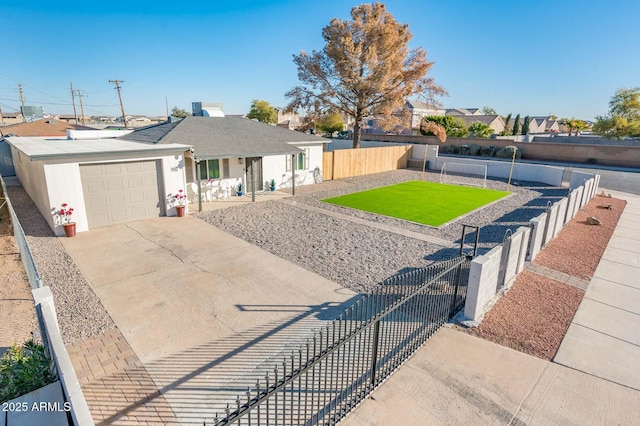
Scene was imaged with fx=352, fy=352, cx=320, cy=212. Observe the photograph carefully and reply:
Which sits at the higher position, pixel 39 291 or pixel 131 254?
pixel 39 291

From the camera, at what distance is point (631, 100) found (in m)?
41.8

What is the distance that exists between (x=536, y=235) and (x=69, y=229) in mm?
13816

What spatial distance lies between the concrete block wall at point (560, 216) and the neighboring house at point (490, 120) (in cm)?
4955

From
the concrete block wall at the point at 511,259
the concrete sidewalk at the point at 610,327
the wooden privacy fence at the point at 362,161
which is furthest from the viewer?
the wooden privacy fence at the point at 362,161

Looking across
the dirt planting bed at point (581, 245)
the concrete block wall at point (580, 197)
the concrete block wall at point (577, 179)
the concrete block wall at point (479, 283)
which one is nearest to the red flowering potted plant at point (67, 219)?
the concrete block wall at point (479, 283)

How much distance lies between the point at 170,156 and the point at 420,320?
11.1 metres

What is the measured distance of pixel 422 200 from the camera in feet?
57.8

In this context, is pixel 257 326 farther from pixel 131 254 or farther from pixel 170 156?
pixel 170 156

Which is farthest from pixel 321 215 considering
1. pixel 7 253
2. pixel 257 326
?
pixel 7 253

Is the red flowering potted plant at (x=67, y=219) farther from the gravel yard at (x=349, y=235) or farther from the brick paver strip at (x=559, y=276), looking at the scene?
the brick paver strip at (x=559, y=276)

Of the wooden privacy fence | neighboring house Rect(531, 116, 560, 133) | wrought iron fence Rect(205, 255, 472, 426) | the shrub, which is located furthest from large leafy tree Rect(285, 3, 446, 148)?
neighboring house Rect(531, 116, 560, 133)

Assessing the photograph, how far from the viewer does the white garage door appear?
11906 mm

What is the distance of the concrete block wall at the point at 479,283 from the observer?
255 inches

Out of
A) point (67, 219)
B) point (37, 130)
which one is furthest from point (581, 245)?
point (37, 130)
